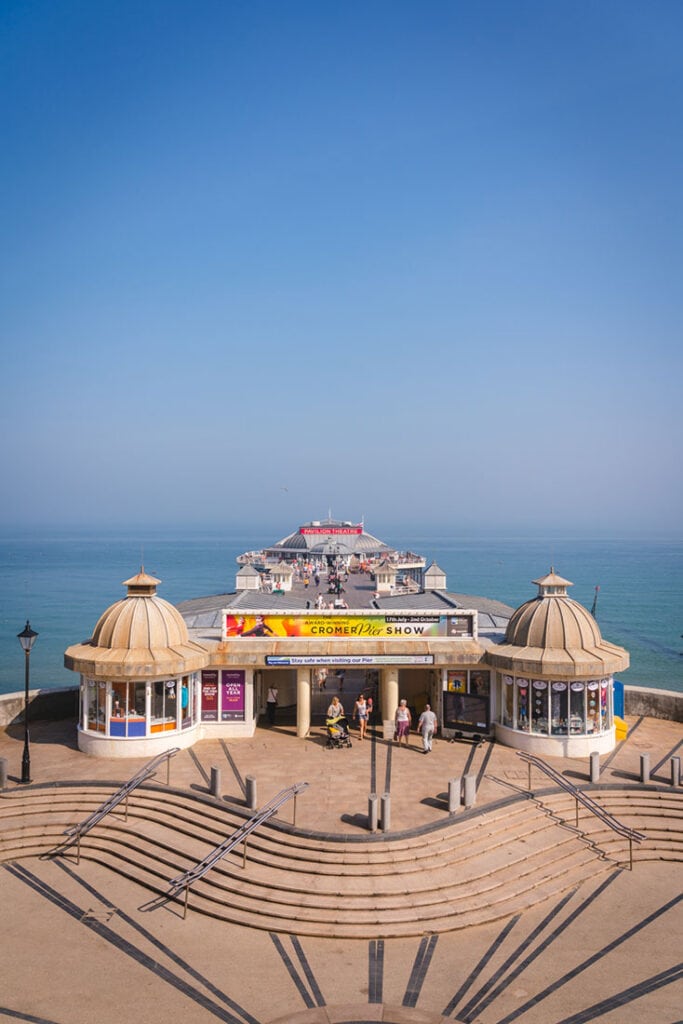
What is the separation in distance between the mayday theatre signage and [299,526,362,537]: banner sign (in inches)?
Answer: 1763

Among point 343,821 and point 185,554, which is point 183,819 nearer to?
point 343,821

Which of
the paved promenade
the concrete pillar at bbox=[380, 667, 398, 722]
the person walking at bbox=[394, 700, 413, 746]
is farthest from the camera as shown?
the concrete pillar at bbox=[380, 667, 398, 722]

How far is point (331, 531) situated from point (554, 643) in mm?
48172

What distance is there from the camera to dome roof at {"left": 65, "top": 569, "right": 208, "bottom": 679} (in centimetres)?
2117

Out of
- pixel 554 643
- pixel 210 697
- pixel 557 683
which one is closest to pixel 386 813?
pixel 557 683

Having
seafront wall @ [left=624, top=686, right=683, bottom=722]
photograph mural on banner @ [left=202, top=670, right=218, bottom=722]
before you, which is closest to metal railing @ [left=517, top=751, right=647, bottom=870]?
seafront wall @ [left=624, top=686, right=683, bottom=722]

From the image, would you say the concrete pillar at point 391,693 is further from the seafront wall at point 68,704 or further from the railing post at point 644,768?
the seafront wall at point 68,704

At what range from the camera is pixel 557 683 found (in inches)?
864

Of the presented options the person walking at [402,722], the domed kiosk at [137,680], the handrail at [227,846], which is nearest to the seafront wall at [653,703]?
the person walking at [402,722]

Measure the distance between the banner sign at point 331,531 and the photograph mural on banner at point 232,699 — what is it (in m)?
44.9

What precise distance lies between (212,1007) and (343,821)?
17.8 feet

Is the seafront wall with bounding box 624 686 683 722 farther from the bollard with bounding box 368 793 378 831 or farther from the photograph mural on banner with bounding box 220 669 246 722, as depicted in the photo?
the bollard with bounding box 368 793 378 831

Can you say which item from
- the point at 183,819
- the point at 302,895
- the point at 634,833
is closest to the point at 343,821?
the point at 302,895

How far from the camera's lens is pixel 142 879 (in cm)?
1551
